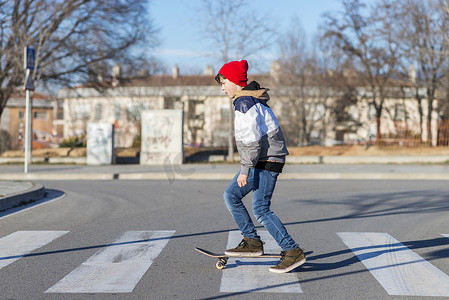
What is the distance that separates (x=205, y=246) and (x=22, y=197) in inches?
215

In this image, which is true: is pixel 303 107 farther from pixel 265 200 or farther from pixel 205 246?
pixel 265 200

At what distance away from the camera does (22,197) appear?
34.4 feet

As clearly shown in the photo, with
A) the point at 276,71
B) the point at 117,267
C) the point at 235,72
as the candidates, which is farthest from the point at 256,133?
the point at 276,71

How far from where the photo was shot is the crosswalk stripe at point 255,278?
4.58m

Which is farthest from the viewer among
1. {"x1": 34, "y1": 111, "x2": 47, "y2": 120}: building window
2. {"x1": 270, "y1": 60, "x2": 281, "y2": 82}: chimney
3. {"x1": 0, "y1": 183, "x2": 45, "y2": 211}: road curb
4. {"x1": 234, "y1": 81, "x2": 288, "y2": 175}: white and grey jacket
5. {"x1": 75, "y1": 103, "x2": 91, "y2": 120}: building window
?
{"x1": 34, "y1": 111, "x2": 47, "y2": 120}: building window

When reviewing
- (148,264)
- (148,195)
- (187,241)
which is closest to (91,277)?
(148,264)

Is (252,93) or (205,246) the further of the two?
(205,246)

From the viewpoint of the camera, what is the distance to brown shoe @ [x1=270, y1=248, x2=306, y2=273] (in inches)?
199

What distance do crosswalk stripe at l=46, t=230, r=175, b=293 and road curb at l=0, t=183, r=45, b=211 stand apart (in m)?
3.54

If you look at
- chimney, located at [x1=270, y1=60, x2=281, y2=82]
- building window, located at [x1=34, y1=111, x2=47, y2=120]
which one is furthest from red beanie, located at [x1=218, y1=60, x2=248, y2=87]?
building window, located at [x1=34, y1=111, x2=47, y2=120]

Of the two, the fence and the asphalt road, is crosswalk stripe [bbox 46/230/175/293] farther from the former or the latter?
the fence

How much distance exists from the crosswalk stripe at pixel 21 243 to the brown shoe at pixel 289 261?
8.79 feet

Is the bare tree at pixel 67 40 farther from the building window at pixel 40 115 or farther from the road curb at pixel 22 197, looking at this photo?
the building window at pixel 40 115

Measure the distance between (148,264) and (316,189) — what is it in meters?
8.45
